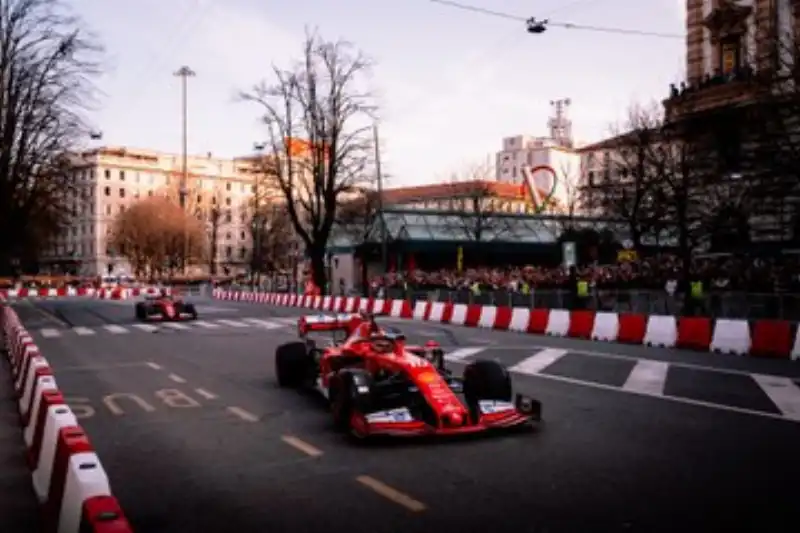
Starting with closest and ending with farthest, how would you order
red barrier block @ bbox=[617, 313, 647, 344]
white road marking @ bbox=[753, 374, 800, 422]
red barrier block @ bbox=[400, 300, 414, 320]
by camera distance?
white road marking @ bbox=[753, 374, 800, 422] < red barrier block @ bbox=[617, 313, 647, 344] < red barrier block @ bbox=[400, 300, 414, 320]

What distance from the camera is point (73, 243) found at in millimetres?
138875

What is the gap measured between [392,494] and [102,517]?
323 centimetres

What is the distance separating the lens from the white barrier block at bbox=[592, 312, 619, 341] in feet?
73.5

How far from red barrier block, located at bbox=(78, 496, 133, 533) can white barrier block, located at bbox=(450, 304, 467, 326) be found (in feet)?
81.7

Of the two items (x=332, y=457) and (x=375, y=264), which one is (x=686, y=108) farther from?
(x=332, y=457)

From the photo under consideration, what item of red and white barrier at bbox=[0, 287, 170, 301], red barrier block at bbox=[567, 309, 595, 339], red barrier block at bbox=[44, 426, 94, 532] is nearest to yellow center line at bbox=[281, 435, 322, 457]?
red barrier block at bbox=[44, 426, 94, 532]

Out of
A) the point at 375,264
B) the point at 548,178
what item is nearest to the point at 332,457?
the point at 375,264

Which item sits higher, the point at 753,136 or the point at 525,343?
A: the point at 753,136

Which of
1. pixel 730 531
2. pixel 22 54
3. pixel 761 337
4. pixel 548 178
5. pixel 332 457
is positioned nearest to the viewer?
pixel 730 531

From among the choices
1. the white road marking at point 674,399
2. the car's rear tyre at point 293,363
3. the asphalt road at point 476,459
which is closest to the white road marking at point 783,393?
the asphalt road at point 476,459

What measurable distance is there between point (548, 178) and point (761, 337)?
10897 centimetres

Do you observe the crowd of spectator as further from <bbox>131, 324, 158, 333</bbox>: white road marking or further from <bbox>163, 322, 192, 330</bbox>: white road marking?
<bbox>131, 324, 158, 333</bbox>: white road marking

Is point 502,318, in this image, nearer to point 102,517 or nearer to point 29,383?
point 29,383

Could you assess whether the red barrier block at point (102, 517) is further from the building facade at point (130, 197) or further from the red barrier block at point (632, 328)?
the building facade at point (130, 197)
